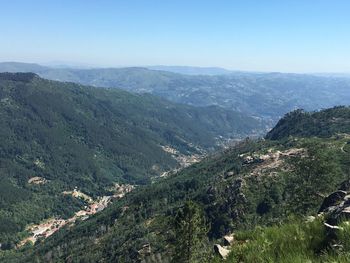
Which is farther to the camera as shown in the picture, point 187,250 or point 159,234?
point 159,234

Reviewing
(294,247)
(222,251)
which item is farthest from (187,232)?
(294,247)

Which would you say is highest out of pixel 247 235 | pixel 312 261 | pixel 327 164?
pixel 312 261

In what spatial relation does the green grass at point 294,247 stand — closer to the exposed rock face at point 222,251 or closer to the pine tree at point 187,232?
the exposed rock face at point 222,251

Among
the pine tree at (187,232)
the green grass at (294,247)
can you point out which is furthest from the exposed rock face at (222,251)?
the pine tree at (187,232)

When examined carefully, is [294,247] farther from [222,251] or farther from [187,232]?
[187,232]

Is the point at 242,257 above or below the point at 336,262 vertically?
below

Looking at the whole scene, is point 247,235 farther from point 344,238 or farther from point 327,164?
point 327,164

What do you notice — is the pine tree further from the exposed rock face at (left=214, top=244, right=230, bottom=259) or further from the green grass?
the green grass

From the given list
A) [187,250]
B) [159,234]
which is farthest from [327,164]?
[159,234]

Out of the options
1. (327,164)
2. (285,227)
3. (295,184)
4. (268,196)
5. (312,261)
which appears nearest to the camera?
(312,261)

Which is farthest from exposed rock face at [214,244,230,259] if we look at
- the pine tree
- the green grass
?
the pine tree

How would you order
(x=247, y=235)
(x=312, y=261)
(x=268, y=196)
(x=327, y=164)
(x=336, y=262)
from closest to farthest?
(x=336, y=262)
(x=312, y=261)
(x=247, y=235)
(x=327, y=164)
(x=268, y=196)
